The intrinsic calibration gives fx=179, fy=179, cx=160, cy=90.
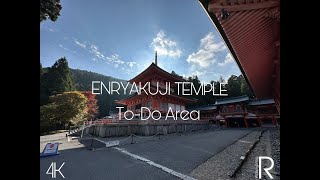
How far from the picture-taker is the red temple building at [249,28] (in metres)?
2.93

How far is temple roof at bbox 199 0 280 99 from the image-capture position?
9.62 ft

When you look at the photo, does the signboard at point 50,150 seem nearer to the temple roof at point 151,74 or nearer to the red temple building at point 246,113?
the temple roof at point 151,74

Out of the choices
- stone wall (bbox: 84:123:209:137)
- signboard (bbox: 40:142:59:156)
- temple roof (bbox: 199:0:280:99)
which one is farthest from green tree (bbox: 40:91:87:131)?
temple roof (bbox: 199:0:280:99)

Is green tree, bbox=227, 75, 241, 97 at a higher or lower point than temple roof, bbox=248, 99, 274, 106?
higher

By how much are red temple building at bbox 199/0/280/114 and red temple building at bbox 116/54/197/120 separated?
1242 centimetres

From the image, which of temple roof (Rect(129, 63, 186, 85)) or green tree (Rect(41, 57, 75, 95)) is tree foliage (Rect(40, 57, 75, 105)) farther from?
temple roof (Rect(129, 63, 186, 85))

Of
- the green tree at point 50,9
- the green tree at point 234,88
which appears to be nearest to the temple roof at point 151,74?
the green tree at point 50,9

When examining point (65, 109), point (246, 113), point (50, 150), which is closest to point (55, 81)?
point (65, 109)

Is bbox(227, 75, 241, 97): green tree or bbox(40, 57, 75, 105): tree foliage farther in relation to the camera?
bbox(227, 75, 241, 97): green tree
